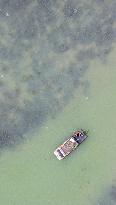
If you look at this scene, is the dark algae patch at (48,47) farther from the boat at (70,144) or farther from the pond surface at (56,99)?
the boat at (70,144)

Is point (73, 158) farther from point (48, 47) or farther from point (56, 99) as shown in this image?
point (48, 47)

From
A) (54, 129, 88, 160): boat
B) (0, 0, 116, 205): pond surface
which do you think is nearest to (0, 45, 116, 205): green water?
(0, 0, 116, 205): pond surface

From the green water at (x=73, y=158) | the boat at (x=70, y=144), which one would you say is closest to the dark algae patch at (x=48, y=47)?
the green water at (x=73, y=158)

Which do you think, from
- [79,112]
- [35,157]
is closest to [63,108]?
[79,112]

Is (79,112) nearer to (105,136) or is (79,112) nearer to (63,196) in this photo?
(105,136)

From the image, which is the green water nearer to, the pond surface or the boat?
the pond surface
